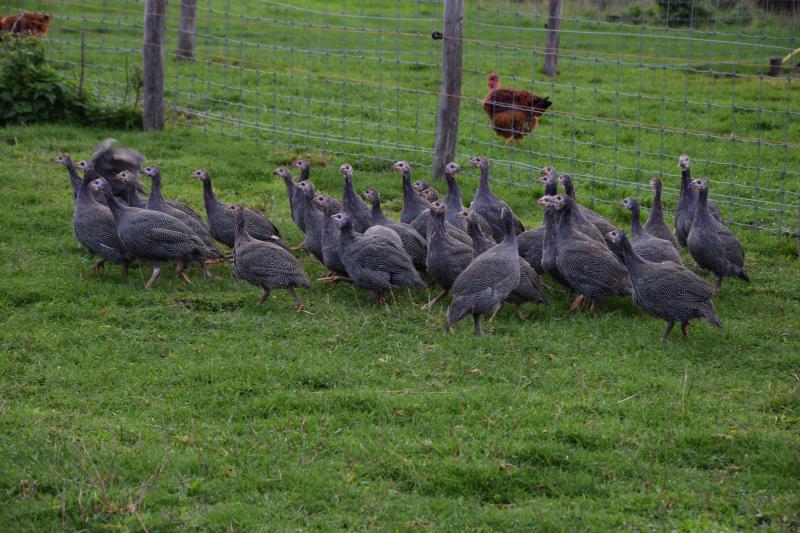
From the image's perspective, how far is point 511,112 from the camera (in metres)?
13.3

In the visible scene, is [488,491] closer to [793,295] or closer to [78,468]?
[78,468]

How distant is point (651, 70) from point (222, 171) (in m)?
8.80

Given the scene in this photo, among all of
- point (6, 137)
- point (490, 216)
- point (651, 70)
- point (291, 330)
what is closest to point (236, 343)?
point (291, 330)

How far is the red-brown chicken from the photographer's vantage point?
522 inches

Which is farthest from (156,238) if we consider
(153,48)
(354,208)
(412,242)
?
(153,48)

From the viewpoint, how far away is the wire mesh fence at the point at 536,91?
11.9 m

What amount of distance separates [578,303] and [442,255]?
1.17 meters

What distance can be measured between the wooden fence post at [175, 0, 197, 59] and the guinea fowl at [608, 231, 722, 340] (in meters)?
10.8

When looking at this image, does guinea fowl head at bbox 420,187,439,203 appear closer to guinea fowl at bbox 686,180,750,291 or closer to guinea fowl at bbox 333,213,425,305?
guinea fowl at bbox 333,213,425,305

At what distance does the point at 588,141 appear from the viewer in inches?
536

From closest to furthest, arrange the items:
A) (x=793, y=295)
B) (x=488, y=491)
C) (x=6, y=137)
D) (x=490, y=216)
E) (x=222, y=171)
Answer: (x=488, y=491) < (x=793, y=295) < (x=490, y=216) < (x=222, y=171) < (x=6, y=137)

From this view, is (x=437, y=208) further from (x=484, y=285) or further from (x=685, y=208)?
(x=685, y=208)

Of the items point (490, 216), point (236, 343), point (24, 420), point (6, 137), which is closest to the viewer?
point (24, 420)

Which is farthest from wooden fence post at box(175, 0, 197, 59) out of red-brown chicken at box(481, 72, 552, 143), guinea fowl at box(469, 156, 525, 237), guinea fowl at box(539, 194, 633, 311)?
guinea fowl at box(539, 194, 633, 311)
